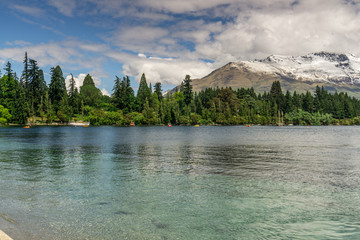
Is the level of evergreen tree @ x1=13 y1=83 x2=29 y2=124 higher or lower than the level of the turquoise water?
higher

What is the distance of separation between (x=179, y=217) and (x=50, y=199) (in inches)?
355

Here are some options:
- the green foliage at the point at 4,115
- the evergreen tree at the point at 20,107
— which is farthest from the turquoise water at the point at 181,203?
the green foliage at the point at 4,115

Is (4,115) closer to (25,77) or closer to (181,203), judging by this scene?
(25,77)

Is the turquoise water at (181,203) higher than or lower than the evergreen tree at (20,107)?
lower

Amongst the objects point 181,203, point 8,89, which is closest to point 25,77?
point 8,89

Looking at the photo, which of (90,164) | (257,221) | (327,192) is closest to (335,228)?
(257,221)

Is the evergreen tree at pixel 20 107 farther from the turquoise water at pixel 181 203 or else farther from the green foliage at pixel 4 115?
the turquoise water at pixel 181 203

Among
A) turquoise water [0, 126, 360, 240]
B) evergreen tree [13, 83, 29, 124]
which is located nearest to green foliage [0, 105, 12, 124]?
evergreen tree [13, 83, 29, 124]

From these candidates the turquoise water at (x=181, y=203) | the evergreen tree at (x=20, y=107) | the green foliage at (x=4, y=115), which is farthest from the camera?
the evergreen tree at (x=20, y=107)

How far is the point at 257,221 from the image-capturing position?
1496cm

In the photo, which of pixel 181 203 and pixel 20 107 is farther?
pixel 20 107

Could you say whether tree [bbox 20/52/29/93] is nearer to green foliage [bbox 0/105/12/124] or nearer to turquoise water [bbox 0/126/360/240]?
green foliage [bbox 0/105/12/124]

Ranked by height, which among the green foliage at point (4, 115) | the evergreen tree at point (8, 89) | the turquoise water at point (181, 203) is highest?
the evergreen tree at point (8, 89)

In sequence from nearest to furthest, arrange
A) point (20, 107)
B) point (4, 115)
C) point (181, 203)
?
point (181, 203) < point (4, 115) < point (20, 107)
